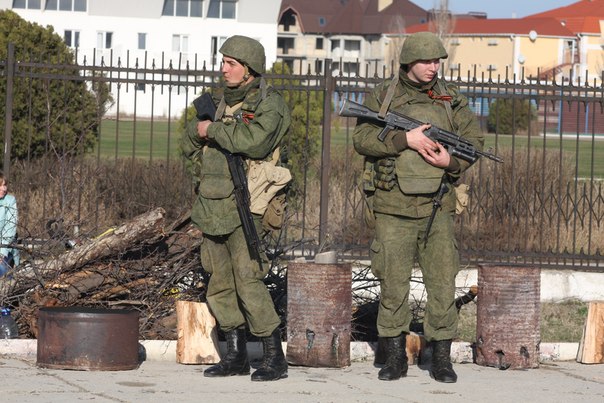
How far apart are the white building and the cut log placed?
54758 mm

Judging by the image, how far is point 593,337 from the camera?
833 cm

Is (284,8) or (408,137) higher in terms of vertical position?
(284,8)

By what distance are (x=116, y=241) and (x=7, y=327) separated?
36.1 inches

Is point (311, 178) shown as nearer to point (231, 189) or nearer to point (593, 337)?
point (593, 337)

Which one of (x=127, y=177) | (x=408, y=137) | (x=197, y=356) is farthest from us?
(x=127, y=177)

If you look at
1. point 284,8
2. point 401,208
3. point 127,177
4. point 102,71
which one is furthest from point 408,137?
point 284,8

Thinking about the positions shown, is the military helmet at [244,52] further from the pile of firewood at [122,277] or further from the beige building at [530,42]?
the beige building at [530,42]

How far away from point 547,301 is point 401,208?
4852 mm

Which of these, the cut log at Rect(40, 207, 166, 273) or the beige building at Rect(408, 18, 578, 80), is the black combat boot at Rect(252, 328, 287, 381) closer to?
the cut log at Rect(40, 207, 166, 273)

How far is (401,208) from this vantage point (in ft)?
24.1

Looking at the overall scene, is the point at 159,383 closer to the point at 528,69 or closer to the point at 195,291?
the point at 195,291

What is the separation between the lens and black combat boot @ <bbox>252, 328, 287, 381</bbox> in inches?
289

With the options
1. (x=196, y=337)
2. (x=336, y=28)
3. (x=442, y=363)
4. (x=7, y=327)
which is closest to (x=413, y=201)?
(x=442, y=363)

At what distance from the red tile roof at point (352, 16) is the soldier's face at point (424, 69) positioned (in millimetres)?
93118
